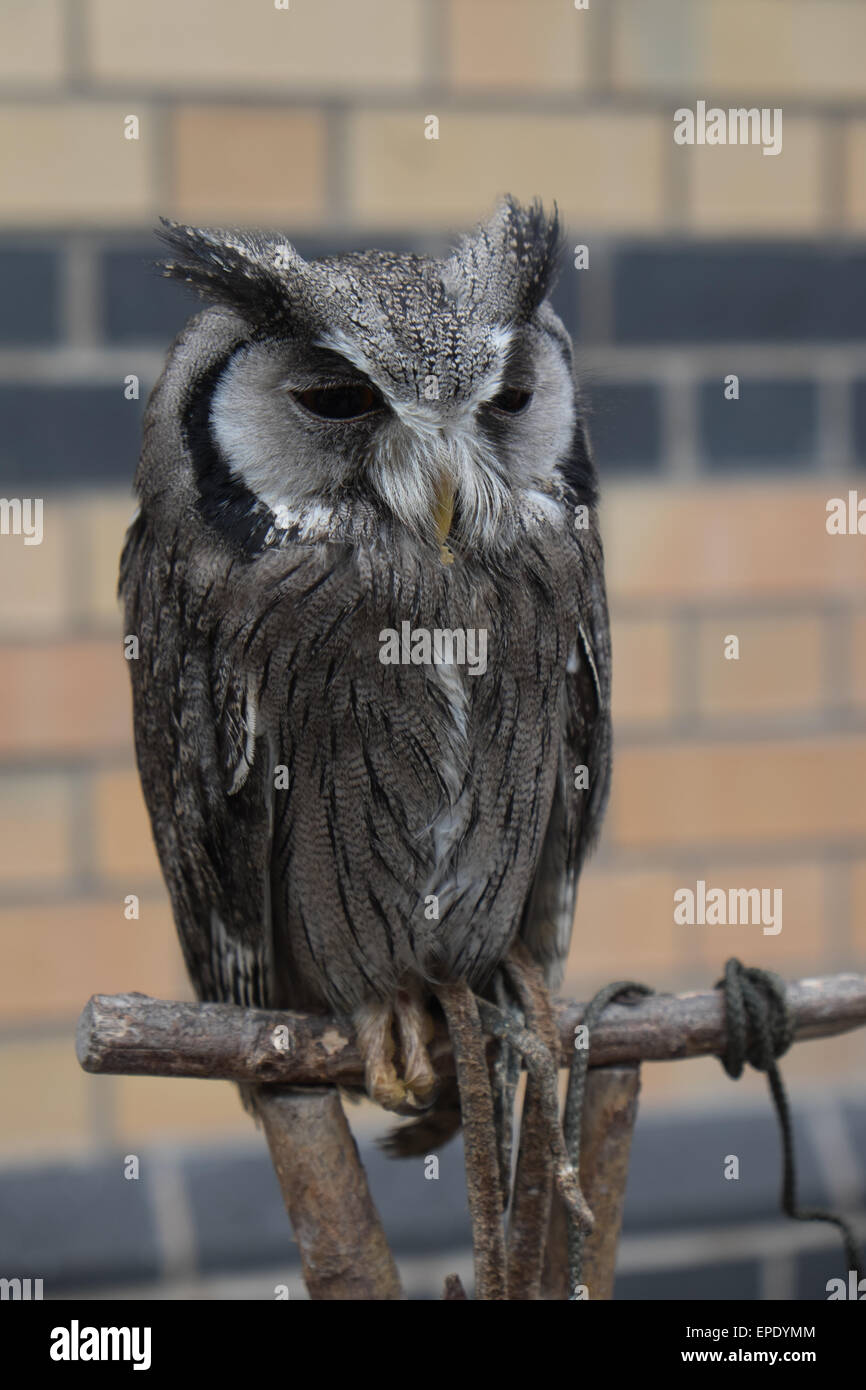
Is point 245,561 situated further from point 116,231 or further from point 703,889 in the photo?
point 703,889

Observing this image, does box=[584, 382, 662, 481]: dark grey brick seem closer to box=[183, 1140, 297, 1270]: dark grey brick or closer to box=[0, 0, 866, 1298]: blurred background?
box=[0, 0, 866, 1298]: blurred background

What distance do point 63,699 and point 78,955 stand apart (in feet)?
1.20

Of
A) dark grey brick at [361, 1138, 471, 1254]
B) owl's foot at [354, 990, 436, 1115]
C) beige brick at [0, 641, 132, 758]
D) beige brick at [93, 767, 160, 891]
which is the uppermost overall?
beige brick at [0, 641, 132, 758]

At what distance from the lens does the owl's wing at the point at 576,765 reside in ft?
3.60

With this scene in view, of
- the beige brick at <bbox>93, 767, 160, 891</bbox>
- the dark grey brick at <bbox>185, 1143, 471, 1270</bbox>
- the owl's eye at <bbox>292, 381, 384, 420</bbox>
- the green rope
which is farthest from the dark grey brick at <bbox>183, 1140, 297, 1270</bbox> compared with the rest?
the owl's eye at <bbox>292, 381, 384, 420</bbox>

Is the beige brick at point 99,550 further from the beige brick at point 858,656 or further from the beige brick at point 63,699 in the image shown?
the beige brick at point 858,656

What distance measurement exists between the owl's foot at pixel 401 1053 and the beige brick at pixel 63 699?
0.78 m

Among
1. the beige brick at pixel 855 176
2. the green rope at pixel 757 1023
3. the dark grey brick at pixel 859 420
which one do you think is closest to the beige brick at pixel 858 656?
the dark grey brick at pixel 859 420

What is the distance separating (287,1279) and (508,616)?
47.9 inches

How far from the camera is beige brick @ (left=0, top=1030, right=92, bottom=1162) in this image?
1824mm

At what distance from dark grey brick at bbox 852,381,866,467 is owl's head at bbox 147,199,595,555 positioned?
1.04 meters

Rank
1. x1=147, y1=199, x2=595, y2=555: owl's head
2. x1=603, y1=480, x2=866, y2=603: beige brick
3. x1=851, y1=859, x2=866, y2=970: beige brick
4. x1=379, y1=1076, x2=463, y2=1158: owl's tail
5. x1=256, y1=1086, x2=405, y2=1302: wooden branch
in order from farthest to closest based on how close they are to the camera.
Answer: x1=851, y1=859, x2=866, y2=970: beige brick < x1=603, y1=480, x2=866, y2=603: beige brick < x1=379, y1=1076, x2=463, y2=1158: owl's tail < x1=256, y1=1086, x2=405, y2=1302: wooden branch < x1=147, y1=199, x2=595, y2=555: owl's head

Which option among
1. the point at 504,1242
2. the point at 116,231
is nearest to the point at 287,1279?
the point at 504,1242

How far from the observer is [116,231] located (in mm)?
1730
